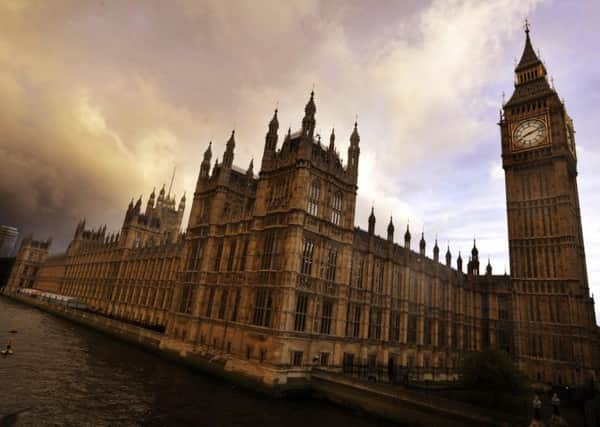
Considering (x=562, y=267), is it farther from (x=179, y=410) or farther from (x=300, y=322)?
(x=179, y=410)

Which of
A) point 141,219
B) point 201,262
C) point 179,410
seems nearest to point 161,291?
point 201,262

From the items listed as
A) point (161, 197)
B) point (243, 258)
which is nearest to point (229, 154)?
point (243, 258)

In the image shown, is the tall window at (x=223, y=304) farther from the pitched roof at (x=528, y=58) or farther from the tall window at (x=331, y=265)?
the pitched roof at (x=528, y=58)

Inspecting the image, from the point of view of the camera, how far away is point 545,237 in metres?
58.7

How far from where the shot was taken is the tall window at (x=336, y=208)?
3952 cm

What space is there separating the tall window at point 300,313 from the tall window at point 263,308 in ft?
8.43

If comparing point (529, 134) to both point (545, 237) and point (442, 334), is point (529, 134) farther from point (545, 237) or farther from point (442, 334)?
point (442, 334)

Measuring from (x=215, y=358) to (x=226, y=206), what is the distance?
19607 mm

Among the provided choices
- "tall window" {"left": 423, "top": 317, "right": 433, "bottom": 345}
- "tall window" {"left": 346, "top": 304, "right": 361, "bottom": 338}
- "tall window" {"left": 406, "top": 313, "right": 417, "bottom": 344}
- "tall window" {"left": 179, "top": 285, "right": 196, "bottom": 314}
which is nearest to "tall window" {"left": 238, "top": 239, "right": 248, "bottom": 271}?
"tall window" {"left": 179, "top": 285, "right": 196, "bottom": 314}

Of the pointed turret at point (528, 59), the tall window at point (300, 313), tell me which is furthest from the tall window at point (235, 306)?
the pointed turret at point (528, 59)

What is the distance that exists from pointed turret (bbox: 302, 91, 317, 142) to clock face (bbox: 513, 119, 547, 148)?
46.4 m

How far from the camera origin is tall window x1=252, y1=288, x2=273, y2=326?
34500 mm

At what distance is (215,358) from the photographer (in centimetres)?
3750

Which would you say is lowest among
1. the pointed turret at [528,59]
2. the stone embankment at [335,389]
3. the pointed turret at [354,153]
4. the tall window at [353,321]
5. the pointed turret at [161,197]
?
the stone embankment at [335,389]
